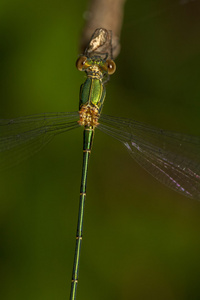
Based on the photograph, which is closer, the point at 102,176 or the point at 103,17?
the point at 103,17

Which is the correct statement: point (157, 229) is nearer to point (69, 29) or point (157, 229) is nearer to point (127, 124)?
point (127, 124)

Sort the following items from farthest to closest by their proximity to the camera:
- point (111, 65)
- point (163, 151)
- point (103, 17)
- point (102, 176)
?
1. point (102, 176)
2. point (163, 151)
3. point (111, 65)
4. point (103, 17)

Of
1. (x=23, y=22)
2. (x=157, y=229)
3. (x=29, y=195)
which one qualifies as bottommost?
(x=157, y=229)

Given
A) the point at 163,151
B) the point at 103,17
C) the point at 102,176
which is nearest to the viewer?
the point at 103,17

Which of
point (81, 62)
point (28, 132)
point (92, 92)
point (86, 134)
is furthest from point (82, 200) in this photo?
point (81, 62)

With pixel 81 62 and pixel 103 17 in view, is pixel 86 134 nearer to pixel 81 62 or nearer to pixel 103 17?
pixel 81 62

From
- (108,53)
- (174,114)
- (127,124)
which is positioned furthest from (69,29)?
(174,114)

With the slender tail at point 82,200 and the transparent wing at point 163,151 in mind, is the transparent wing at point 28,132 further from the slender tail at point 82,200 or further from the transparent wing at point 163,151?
the transparent wing at point 163,151
